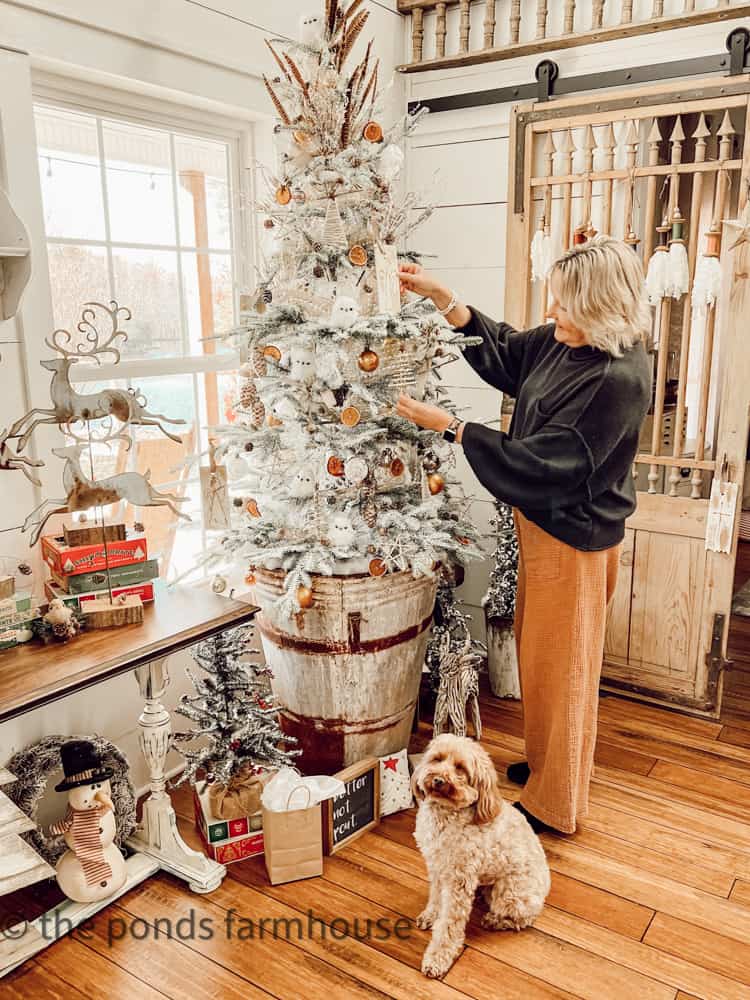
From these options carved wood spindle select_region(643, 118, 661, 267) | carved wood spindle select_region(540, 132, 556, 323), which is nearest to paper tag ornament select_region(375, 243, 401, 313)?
carved wood spindle select_region(540, 132, 556, 323)

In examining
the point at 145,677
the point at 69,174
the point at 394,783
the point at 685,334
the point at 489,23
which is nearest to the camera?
the point at 145,677

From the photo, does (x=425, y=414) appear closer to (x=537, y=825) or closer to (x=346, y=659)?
(x=346, y=659)

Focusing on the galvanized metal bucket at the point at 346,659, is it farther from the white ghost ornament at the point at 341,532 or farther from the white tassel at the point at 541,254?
the white tassel at the point at 541,254

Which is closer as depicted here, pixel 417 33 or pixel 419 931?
pixel 419 931

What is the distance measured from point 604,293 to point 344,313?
0.67m

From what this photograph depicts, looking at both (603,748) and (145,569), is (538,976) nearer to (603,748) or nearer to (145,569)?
(603,748)

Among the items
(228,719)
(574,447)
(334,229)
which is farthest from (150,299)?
(574,447)

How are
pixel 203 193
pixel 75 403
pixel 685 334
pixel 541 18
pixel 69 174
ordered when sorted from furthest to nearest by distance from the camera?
pixel 541 18 → pixel 685 334 → pixel 203 193 → pixel 69 174 → pixel 75 403

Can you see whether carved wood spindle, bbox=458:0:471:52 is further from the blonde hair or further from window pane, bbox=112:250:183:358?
the blonde hair

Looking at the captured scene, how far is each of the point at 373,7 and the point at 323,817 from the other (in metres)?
2.93

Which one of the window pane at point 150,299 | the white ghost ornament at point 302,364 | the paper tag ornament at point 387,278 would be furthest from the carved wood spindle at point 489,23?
the white ghost ornament at point 302,364

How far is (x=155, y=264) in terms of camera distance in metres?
2.67

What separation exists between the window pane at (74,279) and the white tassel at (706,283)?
6.41 feet

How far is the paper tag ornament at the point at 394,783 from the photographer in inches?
98.0
